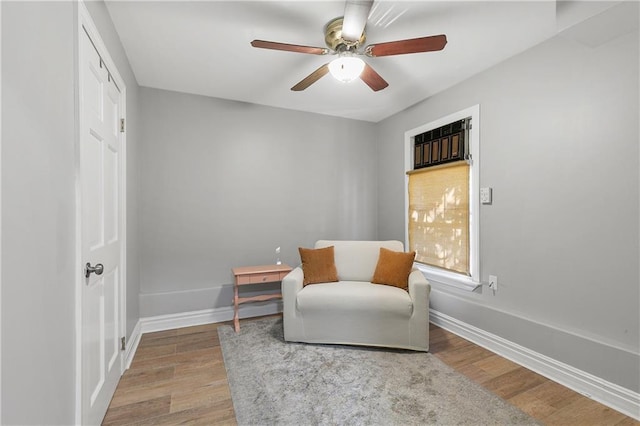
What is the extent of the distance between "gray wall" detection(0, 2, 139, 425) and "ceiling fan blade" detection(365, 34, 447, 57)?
5.25 feet

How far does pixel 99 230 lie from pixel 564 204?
10.3 feet

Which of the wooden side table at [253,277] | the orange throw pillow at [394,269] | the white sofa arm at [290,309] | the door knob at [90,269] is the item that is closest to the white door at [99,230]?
the door knob at [90,269]

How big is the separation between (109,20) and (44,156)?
1.45 metres

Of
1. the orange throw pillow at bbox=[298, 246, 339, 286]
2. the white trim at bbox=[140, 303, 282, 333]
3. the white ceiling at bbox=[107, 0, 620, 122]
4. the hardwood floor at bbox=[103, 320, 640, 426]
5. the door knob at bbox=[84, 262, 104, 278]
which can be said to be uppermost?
the white ceiling at bbox=[107, 0, 620, 122]

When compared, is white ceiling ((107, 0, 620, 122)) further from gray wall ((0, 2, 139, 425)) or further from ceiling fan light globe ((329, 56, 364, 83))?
gray wall ((0, 2, 139, 425))

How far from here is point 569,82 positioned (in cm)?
207

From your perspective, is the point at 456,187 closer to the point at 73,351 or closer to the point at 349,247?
the point at 349,247

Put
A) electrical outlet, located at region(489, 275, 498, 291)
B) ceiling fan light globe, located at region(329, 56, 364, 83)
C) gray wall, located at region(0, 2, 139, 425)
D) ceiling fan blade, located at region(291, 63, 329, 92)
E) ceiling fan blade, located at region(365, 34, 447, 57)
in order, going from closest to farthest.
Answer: gray wall, located at region(0, 2, 139, 425), ceiling fan blade, located at region(365, 34, 447, 57), ceiling fan light globe, located at region(329, 56, 364, 83), ceiling fan blade, located at region(291, 63, 329, 92), electrical outlet, located at region(489, 275, 498, 291)

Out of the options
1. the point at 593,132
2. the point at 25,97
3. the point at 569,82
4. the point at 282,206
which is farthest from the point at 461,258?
the point at 25,97

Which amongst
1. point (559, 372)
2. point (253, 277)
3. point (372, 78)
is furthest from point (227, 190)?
point (559, 372)

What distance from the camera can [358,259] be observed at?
3059 mm

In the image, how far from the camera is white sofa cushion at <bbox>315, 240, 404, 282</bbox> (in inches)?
119

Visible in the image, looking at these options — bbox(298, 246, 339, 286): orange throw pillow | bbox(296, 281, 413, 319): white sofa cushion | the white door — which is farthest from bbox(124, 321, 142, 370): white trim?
bbox(298, 246, 339, 286): orange throw pillow

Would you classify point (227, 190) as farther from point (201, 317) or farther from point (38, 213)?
point (38, 213)
